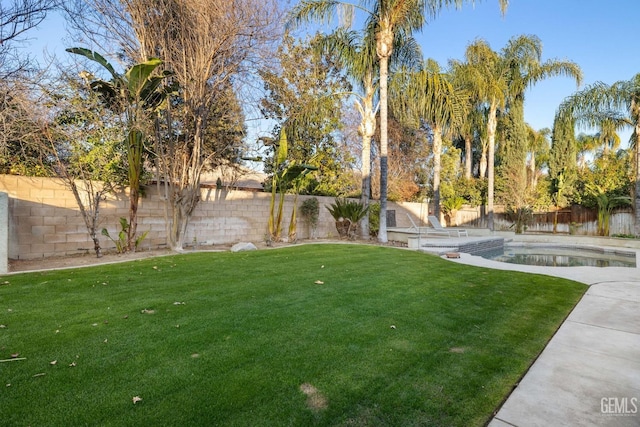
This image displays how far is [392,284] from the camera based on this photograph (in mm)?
5676

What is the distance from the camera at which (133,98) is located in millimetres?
7965

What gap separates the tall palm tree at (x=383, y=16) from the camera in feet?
38.4

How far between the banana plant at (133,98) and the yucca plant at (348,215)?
7190 mm

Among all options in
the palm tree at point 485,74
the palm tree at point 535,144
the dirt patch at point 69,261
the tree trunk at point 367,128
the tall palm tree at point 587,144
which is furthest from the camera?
the tall palm tree at point 587,144

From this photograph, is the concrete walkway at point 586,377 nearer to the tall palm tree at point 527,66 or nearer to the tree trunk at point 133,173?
the tree trunk at point 133,173

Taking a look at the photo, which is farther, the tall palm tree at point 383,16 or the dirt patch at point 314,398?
the tall palm tree at point 383,16

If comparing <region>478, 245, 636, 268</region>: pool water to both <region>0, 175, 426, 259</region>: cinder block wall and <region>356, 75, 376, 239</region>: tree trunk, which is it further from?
<region>0, 175, 426, 259</region>: cinder block wall

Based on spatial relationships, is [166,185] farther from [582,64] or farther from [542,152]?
[542,152]

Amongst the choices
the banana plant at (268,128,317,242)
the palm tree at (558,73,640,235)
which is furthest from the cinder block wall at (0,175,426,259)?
the palm tree at (558,73,640,235)

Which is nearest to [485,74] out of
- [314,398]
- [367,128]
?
[367,128]

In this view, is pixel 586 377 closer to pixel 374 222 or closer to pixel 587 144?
pixel 374 222

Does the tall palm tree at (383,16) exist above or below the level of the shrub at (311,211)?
above

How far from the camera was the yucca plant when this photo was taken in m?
13.3

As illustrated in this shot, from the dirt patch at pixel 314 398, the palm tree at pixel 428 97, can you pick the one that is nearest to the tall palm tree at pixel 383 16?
the palm tree at pixel 428 97
